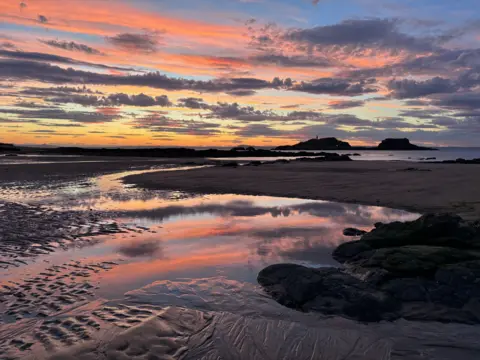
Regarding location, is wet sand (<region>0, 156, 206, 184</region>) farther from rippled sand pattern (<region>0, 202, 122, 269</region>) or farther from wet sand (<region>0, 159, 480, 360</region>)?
wet sand (<region>0, 159, 480, 360</region>)

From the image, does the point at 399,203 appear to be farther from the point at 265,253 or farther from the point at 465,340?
the point at 465,340

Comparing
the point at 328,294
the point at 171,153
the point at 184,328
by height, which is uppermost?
the point at 171,153

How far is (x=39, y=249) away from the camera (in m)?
9.18

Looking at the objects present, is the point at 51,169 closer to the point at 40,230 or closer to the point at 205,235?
the point at 40,230

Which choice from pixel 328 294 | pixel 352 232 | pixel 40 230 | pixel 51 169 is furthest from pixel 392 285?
pixel 51 169

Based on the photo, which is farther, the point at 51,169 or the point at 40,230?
the point at 51,169

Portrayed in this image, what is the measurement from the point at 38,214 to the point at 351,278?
11.7 m

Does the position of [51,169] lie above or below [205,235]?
above

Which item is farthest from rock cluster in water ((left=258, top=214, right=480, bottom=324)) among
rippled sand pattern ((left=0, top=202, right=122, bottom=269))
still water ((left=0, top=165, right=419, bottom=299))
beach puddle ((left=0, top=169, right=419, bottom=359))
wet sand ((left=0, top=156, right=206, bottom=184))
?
→ wet sand ((left=0, top=156, right=206, bottom=184))

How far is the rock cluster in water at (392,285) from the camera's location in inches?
230

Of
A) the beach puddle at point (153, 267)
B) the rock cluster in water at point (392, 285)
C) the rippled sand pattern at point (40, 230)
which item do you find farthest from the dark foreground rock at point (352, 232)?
the rippled sand pattern at point (40, 230)

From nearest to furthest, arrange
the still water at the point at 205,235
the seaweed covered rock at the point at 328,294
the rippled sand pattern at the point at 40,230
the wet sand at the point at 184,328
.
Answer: the wet sand at the point at 184,328 < the seaweed covered rock at the point at 328,294 < the still water at the point at 205,235 < the rippled sand pattern at the point at 40,230

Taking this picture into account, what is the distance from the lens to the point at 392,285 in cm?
656

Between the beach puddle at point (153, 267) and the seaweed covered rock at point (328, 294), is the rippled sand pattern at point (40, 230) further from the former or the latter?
the seaweed covered rock at point (328, 294)
